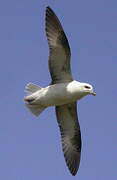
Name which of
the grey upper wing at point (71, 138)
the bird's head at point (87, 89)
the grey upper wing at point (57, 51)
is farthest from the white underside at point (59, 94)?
the grey upper wing at point (71, 138)

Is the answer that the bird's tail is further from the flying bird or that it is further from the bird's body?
the bird's body

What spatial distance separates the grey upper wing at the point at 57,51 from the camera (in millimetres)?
14422

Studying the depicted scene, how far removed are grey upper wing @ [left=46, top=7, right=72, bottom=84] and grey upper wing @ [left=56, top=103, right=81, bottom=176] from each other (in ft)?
3.89

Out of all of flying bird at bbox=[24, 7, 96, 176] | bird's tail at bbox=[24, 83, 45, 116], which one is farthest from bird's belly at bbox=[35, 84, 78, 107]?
bird's tail at bbox=[24, 83, 45, 116]

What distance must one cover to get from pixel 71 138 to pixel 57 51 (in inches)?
96.5

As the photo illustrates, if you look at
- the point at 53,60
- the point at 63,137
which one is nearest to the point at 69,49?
the point at 53,60

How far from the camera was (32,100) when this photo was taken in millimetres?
14469

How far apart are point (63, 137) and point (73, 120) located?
1.71 ft

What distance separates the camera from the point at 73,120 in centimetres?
1541

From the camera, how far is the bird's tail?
14484 millimetres

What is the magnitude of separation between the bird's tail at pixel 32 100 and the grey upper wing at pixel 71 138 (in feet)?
2.57

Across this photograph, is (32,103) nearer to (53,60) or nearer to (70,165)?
(53,60)

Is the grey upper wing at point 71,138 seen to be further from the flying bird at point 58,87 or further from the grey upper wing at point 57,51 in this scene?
the grey upper wing at point 57,51

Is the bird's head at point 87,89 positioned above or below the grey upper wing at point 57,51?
below
